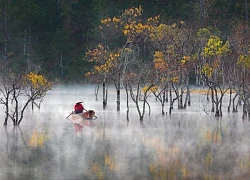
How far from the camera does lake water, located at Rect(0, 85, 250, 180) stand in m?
24.0

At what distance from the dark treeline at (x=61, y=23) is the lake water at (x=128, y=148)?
49107mm

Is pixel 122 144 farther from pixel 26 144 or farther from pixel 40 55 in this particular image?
pixel 40 55

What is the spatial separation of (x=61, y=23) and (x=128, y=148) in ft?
253

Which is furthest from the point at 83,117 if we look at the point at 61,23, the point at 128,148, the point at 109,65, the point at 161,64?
the point at 61,23

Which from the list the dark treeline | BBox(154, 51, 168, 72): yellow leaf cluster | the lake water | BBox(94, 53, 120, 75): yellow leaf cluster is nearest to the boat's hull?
the lake water

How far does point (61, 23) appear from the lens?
10625 cm

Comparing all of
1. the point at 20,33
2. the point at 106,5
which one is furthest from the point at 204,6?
the point at 20,33

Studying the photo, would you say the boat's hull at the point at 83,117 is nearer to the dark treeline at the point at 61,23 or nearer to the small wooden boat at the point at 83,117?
the small wooden boat at the point at 83,117

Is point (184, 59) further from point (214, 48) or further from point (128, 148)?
point (128, 148)

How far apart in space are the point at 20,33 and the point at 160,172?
78.9 meters

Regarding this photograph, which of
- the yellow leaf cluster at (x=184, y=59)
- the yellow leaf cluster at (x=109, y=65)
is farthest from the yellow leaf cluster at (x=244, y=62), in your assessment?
the yellow leaf cluster at (x=109, y=65)

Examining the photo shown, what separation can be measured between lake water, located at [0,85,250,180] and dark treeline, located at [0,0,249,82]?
49.1 metres

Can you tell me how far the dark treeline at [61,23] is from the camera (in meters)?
97.5

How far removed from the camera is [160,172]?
2397 centimetres
